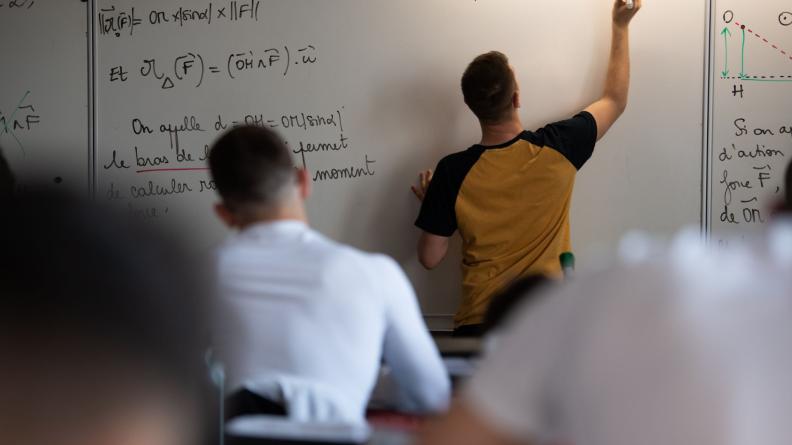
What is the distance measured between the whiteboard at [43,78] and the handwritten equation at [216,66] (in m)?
0.19

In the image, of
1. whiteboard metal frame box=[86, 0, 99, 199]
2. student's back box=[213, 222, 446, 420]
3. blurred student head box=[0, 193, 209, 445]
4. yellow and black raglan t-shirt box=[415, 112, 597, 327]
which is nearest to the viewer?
blurred student head box=[0, 193, 209, 445]

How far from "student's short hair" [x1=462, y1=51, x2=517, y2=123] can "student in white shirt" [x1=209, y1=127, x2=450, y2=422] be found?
1.55m

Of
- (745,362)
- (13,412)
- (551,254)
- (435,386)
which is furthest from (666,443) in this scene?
(551,254)

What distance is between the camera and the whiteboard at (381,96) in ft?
10.9

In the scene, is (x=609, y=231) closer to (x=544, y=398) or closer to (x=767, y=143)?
(x=767, y=143)

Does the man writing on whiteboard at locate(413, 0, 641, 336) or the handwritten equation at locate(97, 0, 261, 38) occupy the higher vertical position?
the handwritten equation at locate(97, 0, 261, 38)

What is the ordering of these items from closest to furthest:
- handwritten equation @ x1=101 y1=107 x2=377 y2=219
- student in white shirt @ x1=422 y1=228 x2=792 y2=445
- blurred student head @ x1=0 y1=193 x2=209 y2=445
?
1. blurred student head @ x1=0 y1=193 x2=209 y2=445
2. student in white shirt @ x1=422 y1=228 x2=792 y2=445
3. handwritten equation @ x1=101 y1=107 x2=377 y2=219

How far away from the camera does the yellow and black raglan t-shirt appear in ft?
10.2

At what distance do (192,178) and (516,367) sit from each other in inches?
120

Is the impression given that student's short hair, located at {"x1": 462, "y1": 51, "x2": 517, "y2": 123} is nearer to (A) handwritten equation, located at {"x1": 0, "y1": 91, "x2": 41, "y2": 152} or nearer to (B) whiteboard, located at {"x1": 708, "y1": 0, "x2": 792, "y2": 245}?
(B) whiteboard, located at {"x1": 708, "y1": 0, "x2": 792, "y2": 245}

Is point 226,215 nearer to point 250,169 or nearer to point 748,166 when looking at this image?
point 250,169

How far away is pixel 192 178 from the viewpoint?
3.54 metres

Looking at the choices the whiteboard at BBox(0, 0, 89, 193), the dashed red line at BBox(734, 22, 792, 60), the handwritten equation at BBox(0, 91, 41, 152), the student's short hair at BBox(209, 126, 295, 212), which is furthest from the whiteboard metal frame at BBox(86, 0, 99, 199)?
the dashed red line at BBox(734, 22, 792, 60)

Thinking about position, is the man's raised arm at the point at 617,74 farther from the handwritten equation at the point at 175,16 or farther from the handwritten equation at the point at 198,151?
the handwritten equation at the point at 175,16
